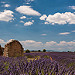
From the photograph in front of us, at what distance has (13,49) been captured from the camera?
1117 cm

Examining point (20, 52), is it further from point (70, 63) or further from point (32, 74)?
point (32, 74)

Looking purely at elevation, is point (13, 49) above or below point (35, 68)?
above

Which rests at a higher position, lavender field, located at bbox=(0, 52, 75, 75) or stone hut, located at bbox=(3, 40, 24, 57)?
stone hut, located at bbox=(3, 40, 24, 57)

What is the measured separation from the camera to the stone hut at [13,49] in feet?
35.9

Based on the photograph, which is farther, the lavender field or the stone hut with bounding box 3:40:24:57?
the stone hut with bounding box 3:40:24:57

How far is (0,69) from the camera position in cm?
298

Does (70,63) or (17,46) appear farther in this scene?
(17,46)

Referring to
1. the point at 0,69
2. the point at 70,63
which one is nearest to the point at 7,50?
the point at 70,63

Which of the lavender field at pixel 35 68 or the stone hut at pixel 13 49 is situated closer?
the lavender field at pixel 35 68

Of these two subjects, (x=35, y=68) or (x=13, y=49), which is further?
(x=13, y=49)

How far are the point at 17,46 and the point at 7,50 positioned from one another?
0.96m

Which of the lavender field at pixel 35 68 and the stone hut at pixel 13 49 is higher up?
the stone hut at pixel 13 49

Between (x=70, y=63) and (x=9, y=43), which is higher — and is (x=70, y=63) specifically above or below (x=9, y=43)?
below

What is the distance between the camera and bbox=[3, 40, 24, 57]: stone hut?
35.9 feet
